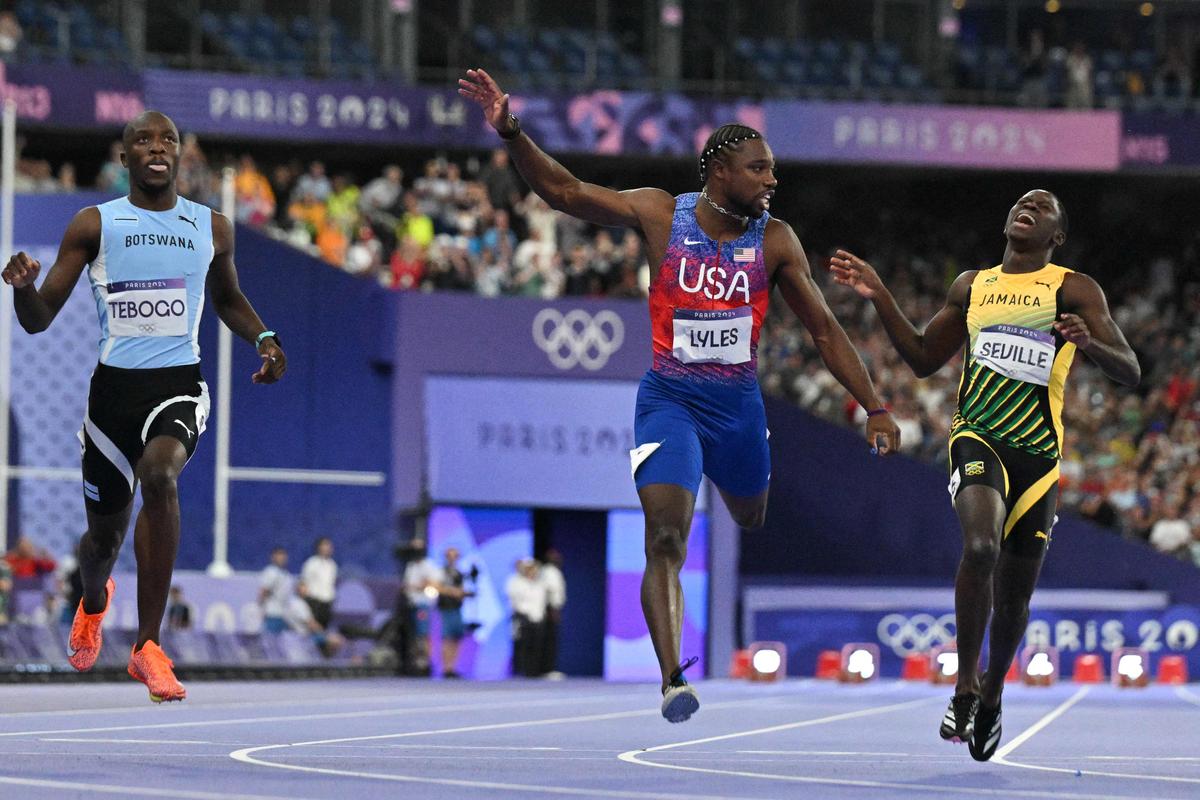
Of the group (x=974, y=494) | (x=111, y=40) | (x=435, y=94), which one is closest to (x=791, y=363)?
(x=435, y=94)

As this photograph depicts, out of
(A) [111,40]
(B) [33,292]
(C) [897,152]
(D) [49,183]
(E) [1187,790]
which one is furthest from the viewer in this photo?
(C) [897,152]

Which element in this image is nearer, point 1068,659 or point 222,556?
point 222,556

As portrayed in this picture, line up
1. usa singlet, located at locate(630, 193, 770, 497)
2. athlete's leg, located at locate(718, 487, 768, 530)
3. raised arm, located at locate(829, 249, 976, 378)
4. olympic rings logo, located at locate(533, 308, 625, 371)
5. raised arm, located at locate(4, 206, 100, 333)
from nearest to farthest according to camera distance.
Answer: usa singlet, located at locate(630, 193, 770, 497), raised arm, located at locate(4, 206, 100, 333), athlete's leg, located at locate(718, 487, 768, 530), raised arm, located at locate(829, 249, 976, 378), olympic rings logo, located at locate(533, 308, 625, 371)

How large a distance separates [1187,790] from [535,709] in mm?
7143

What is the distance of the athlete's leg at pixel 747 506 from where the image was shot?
8.44 meters

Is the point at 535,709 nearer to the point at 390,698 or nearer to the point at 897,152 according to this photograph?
the point at 390,698

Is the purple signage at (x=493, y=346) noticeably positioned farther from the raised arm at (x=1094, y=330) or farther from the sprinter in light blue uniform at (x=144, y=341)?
the raised arm at (x=1094, y=330)

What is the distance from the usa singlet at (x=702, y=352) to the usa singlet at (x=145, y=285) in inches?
77.1

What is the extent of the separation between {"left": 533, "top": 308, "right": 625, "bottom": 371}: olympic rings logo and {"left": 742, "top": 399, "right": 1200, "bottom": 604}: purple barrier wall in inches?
99.5

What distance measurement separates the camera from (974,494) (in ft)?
27.7

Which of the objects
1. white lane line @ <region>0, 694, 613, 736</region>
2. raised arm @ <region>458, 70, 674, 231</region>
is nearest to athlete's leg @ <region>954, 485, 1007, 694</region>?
raised arm @ <region>458, 70, 674, 231</region>

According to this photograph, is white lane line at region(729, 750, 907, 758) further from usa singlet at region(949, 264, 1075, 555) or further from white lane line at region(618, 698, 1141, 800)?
usa singlet at region(949, 264, 1075, 555)

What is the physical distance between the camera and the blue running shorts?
790 cm

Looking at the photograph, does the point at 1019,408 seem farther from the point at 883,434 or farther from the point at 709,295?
the point at 709,295
